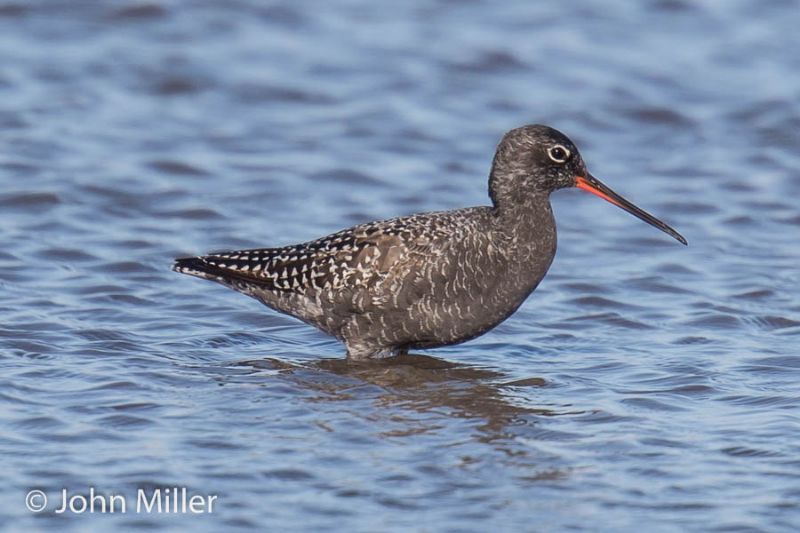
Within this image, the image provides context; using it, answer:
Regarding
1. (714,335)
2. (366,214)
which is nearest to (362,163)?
(366,214)

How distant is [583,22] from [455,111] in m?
3.43

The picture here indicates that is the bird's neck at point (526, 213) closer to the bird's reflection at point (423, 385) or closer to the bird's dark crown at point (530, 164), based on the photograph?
the bird's dark crown at point (530, 164)

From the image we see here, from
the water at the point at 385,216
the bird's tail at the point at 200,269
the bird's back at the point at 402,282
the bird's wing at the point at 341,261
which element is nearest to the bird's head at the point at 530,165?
the bird's back at the point at 402,282

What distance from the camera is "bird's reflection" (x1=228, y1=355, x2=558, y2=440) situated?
30.7ft

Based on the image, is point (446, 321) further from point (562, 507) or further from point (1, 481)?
point (1, 481)

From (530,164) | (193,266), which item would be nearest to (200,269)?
(193,266)

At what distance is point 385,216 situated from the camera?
13.7m

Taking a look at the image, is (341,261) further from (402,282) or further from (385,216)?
(385,216)

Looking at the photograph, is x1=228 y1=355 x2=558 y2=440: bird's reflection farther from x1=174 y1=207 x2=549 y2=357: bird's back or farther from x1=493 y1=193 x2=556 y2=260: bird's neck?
x1=493 y1=193 x2=556 y2=260: bird's neck

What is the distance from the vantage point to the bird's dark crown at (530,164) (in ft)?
33.9
